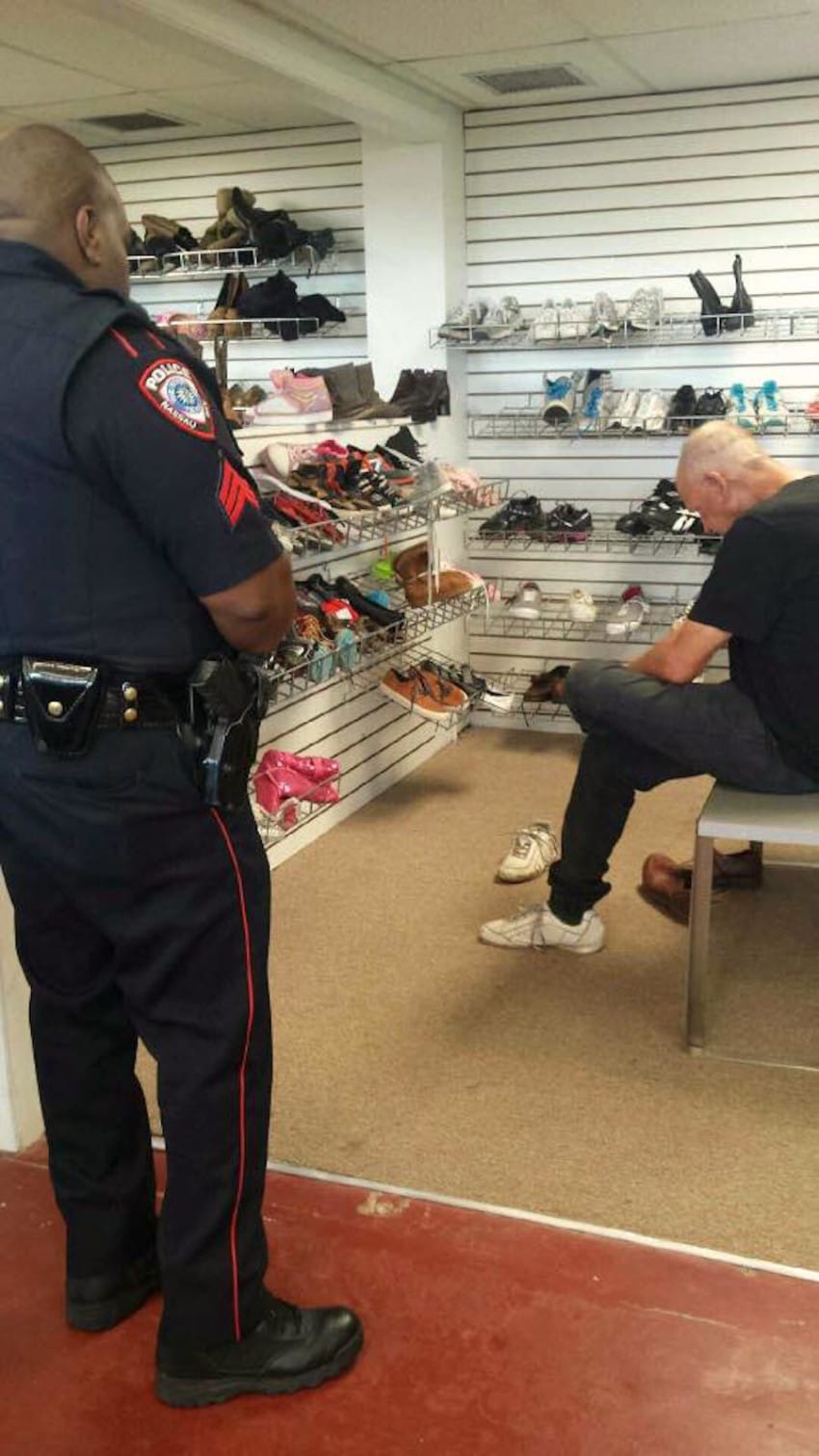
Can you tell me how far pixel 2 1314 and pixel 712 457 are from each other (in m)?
2.34

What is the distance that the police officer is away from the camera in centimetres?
153

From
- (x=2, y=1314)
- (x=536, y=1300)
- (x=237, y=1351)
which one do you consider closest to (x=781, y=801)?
(x=536, y=1300)

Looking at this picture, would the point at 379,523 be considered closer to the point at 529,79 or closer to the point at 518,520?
the point at 518,520

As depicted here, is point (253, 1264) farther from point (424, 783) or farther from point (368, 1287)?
point (424, 783)

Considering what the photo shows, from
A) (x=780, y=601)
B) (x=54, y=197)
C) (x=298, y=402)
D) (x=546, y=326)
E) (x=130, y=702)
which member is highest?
(x=54, y=197)

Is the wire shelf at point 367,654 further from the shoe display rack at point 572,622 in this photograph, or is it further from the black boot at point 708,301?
the black boot at point 708,301

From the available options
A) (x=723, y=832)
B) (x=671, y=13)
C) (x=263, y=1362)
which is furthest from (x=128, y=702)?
(x=671, y=13)

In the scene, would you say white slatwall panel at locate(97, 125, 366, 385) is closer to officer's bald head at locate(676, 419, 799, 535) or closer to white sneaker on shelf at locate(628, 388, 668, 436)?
white sneaker on shelf at locate(628, 388, 668, 436)

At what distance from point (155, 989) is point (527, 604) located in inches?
148

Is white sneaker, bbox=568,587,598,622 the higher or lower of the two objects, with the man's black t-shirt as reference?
lower

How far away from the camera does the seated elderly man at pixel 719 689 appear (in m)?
2.71

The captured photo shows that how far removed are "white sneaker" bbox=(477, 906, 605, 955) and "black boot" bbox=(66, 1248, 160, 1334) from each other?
157 cm

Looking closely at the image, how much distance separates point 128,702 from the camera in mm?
1631

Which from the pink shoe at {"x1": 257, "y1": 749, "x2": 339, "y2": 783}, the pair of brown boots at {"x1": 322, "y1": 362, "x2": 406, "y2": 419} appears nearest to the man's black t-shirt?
the pink shoe at {"x1": 257, "y1": 749, "x2": 339, "y2": 783}
